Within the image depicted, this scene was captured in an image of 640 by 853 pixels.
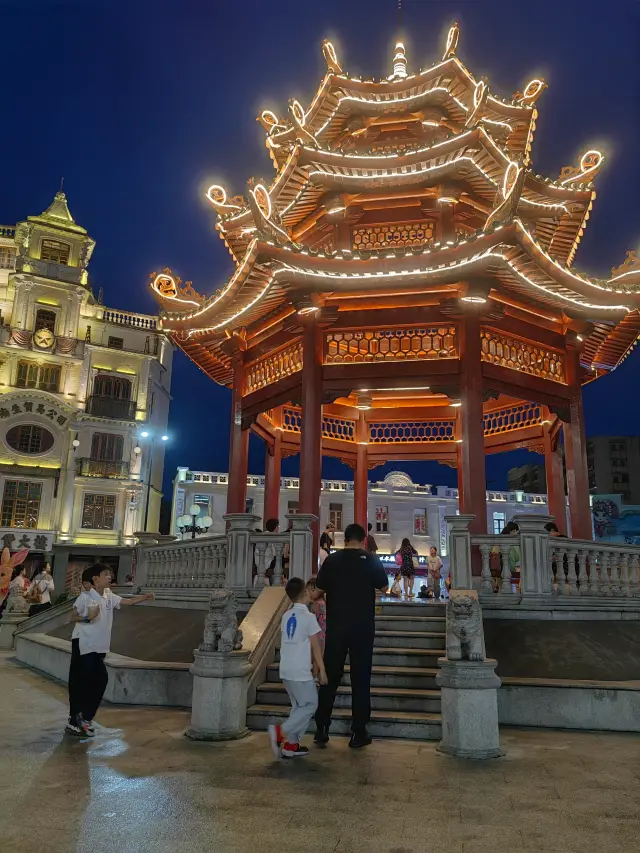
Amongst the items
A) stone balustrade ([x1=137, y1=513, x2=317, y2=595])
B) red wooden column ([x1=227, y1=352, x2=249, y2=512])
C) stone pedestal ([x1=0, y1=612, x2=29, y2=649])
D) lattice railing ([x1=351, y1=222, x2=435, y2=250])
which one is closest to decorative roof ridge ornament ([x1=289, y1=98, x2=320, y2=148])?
lattice railing ([x1=351, y1=222, x2=435, y2=250])

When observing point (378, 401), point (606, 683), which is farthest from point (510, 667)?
point (378, 401)

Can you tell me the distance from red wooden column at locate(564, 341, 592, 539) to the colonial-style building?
1104 inches

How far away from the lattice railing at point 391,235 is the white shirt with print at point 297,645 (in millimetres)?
10095

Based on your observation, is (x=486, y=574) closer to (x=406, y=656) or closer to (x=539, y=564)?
(x=539, y=564)

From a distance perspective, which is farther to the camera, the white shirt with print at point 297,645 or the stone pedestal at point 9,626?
the stone pedestal at point 9,626

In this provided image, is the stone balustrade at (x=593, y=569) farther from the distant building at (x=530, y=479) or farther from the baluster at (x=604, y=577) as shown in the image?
the distant building at (x=530, y=479)

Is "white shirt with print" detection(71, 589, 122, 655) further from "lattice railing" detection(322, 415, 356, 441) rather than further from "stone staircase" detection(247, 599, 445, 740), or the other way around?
"lattice railing" detection(322, 415, 356, 441)

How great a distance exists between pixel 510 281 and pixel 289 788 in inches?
407

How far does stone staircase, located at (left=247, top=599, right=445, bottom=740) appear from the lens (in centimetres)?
711

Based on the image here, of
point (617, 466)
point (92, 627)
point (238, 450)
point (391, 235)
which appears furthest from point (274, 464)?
point (617, 466)

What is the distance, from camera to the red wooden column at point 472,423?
38.8 feet

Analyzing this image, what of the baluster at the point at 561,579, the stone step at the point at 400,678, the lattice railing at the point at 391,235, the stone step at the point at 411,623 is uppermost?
the lattice railing at the point at 391,235

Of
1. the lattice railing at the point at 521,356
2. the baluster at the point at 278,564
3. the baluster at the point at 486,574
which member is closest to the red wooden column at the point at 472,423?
the lattice railing at the point at 521,356

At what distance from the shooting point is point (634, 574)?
429 inches
